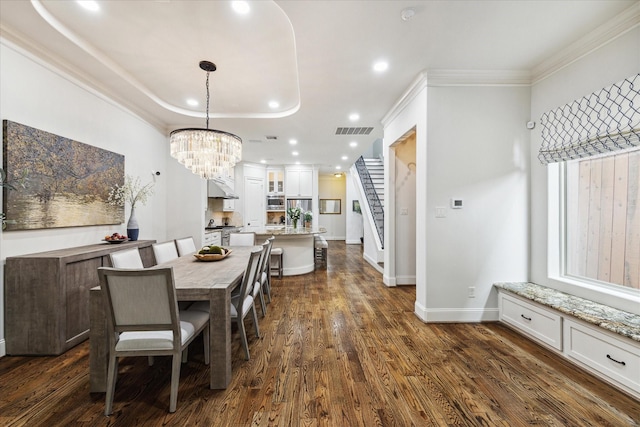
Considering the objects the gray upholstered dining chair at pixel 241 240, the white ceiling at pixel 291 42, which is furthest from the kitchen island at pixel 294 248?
the white ceiling at pixel 291 42

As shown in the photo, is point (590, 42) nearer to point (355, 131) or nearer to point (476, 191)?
point (476, 191)

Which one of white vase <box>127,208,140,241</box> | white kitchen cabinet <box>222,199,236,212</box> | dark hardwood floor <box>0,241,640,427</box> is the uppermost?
white kitchen cabinet <box>222,199,236,212</box>

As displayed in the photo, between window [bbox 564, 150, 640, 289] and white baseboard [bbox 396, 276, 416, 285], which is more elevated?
window [bbox 564, 150, 640, 289]

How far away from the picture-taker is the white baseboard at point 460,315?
10.3 ft

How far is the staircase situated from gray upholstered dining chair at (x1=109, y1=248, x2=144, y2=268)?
579cm

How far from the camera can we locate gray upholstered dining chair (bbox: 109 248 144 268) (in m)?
2.21

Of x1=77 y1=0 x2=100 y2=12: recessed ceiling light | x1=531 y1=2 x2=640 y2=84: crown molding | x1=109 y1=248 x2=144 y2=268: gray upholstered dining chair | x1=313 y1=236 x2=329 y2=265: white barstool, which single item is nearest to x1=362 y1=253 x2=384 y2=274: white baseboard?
x1=313 y1=236 x2=329 y2=265: white barstool

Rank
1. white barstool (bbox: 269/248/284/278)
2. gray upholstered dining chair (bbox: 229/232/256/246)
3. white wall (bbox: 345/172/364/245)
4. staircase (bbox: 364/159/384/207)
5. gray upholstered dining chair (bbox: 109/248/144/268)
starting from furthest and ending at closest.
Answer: white wall (bbox: 345/172/364/245) → staircase (bbox: 364/159/384/207) → white barstool (bbox: 269/248/284/278) → gray upholstered dining chair (bbox: 229/232/256/246) → gray upholstered dining chair (bbox: 109/248/144/268)

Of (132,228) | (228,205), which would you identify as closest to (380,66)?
(132,228)

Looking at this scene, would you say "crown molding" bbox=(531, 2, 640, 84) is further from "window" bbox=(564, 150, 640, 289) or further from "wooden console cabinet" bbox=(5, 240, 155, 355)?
"wooden console cabinet" bbox=(5, 240, 155, 355)

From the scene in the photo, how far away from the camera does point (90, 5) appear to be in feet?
7.23

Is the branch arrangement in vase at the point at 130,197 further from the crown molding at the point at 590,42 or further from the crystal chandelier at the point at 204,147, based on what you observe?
the crown molding at the point at 590,42

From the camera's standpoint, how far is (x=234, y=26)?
2439 millimetres

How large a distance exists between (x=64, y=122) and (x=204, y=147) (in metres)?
1.50
